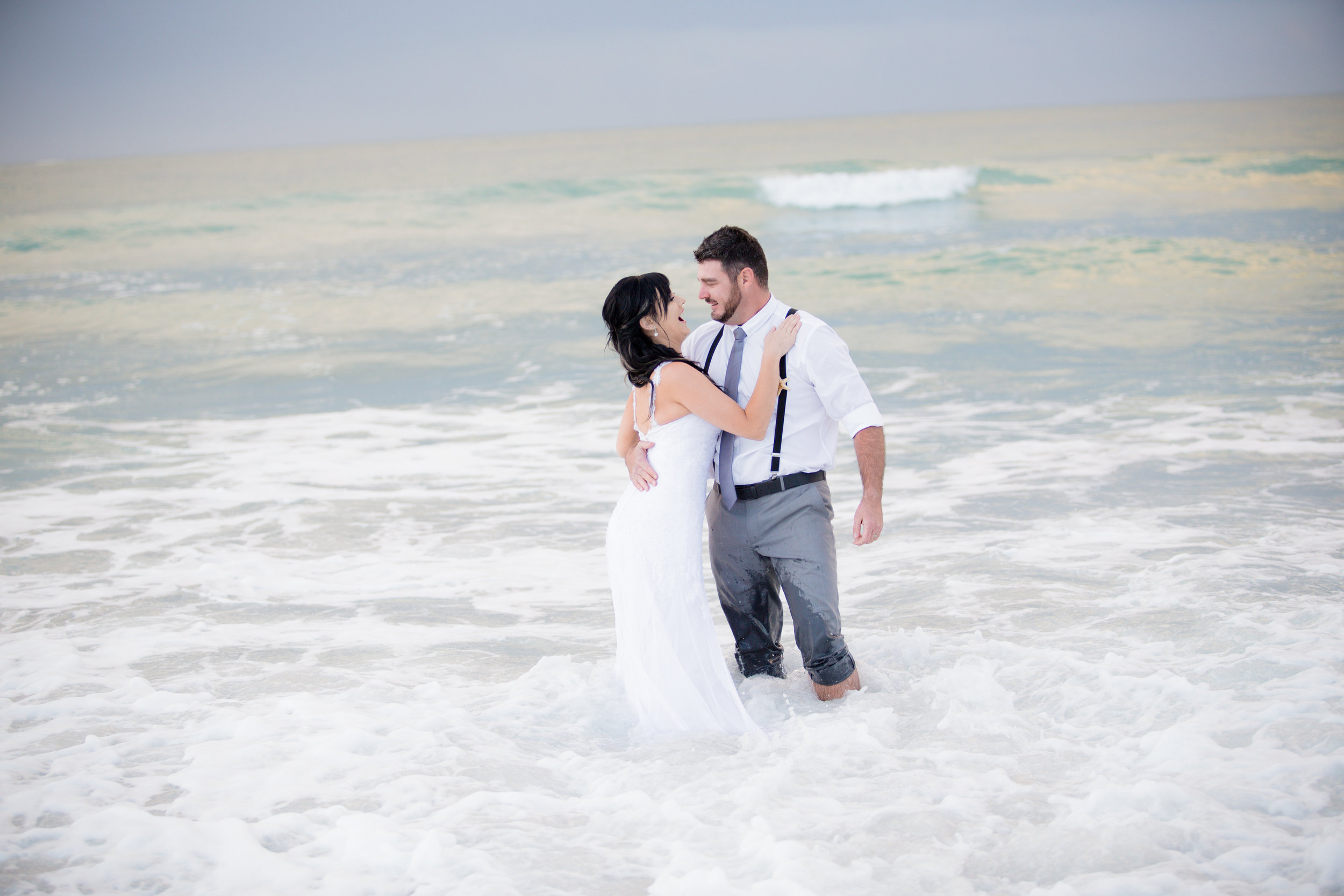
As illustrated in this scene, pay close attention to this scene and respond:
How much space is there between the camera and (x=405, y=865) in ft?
10.7

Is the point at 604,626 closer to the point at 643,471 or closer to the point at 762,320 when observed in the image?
the point at 643,471

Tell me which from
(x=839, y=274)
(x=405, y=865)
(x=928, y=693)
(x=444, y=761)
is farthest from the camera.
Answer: (x=839, y=274)

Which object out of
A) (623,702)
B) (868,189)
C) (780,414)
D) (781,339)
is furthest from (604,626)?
(868,189)

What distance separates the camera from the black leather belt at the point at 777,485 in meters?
4.03

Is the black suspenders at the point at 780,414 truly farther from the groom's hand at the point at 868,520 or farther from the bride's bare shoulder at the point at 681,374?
the groom's hand at the point at 868,520

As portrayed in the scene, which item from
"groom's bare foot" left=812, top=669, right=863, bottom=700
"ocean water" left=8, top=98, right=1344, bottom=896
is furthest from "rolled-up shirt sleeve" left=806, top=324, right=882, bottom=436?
"ocean water" left=8, top=98, right=1344, bottom=896

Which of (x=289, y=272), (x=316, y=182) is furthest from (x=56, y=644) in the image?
(x=316, y=182)

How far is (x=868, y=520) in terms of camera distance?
3916 mm

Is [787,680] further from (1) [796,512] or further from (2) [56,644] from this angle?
(2) [56,644]

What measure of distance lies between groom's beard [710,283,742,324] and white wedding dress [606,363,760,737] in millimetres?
346

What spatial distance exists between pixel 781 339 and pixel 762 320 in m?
0.27

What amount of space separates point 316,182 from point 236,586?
58164mm

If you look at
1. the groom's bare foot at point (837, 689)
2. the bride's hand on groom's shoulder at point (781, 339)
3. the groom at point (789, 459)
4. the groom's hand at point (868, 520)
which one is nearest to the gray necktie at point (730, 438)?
the groom at point (789, 459)

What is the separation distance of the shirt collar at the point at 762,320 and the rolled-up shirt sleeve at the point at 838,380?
20 centimetres
